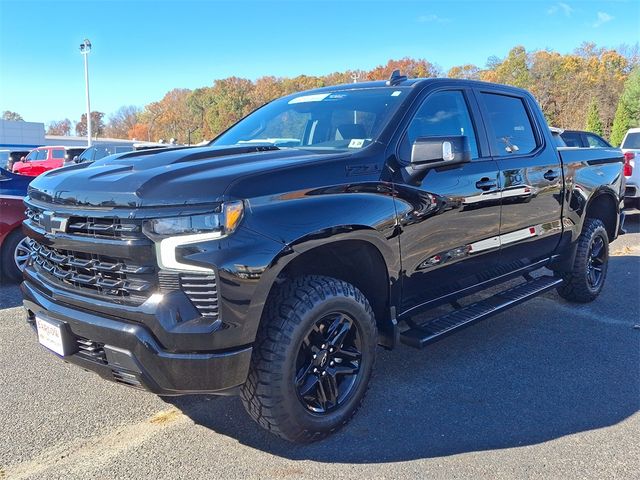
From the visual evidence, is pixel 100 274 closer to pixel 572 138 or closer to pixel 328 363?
pixel 328 363

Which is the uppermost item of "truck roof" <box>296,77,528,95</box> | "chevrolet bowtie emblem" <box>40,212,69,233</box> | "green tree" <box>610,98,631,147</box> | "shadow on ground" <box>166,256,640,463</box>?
"green tree" <box>610,98,631,147</box>

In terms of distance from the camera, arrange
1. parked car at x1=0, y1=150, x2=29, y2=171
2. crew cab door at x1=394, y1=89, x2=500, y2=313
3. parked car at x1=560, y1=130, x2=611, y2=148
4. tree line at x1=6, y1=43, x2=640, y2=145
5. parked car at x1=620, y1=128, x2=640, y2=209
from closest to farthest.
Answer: crew cab door at x1=394, y1=89, x2=500, y2=313, parked car at x1=620, y1=128, x2=640, y2=209, parked car at x1=560, y1=130, x2=611, y2=148, parked car at x1=0, y1=150, x2=29, y2=171, tree line at x1=6, y1=43, x2=640, y2=145

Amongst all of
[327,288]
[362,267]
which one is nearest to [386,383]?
[362,267]

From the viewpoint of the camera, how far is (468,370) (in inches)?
152

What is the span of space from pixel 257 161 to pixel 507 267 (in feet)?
7.71

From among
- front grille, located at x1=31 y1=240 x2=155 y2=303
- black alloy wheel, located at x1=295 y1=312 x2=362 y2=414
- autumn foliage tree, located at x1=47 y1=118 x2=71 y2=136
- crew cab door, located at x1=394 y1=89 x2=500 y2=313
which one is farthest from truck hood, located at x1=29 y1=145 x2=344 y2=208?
autumn foliage tree, located at x1=47 y1=118 x2=71 y2=136

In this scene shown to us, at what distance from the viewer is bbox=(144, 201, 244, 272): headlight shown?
236 centimetres

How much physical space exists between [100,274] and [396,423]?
181cm

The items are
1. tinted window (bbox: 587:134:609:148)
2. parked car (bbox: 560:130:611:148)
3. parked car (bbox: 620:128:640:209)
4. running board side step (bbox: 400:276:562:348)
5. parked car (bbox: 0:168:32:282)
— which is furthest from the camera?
tinted window (bbox: 587:134:609:148)

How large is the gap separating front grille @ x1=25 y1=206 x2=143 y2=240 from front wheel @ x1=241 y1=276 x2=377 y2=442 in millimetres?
740


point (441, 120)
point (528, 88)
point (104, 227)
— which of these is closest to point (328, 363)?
point (104, 227)

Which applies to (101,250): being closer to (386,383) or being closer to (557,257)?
(386,383)

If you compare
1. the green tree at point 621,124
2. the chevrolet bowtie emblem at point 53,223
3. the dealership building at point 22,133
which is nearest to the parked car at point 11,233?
the chevrolet bowtie emblem at point 53,223

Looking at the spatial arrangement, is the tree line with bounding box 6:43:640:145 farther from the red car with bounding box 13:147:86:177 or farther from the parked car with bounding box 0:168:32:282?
the parked car with bounding box 0:168:32:282
